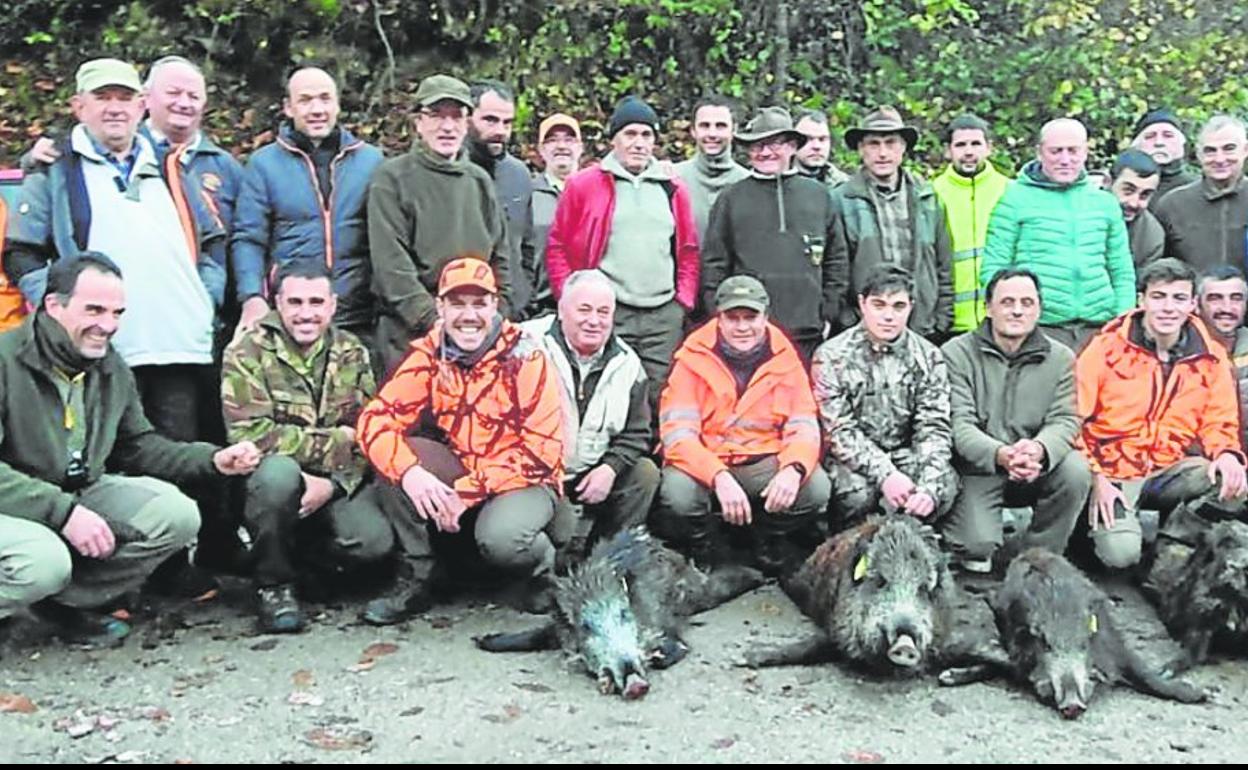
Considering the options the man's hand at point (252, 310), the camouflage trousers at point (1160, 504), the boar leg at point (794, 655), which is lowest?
the boar leg at point (794, 655)

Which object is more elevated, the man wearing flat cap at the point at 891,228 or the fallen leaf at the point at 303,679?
the man wearing flat cap at the point at 891,228

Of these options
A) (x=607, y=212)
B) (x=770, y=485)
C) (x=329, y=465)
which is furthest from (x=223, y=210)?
(x=770, y=485)

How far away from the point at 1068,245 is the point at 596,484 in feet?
10.9

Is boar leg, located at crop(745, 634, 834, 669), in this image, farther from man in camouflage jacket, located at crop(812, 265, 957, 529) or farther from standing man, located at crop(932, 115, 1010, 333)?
standing man, located at crop(932, 115, 1010, 333)

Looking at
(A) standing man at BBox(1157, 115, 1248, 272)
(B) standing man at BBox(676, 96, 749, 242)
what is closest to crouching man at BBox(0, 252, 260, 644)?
(B) standing man at BBox(676, 96, 749, 242)

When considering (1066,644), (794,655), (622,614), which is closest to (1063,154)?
(1066,644)

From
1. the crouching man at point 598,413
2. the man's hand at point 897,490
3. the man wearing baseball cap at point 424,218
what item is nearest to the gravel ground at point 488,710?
the crouching man at point 598,413

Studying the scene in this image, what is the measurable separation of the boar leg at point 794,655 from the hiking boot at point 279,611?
2.11 meters

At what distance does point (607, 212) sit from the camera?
8047mm

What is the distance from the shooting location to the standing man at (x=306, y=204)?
284 inches

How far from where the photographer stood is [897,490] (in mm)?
7082

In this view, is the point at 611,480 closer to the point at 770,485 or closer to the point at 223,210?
the point at 770,485

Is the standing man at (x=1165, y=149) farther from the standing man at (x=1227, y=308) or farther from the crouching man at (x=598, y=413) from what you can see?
the crouching man at (x=598, y=413)

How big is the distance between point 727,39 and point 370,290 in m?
8.28
